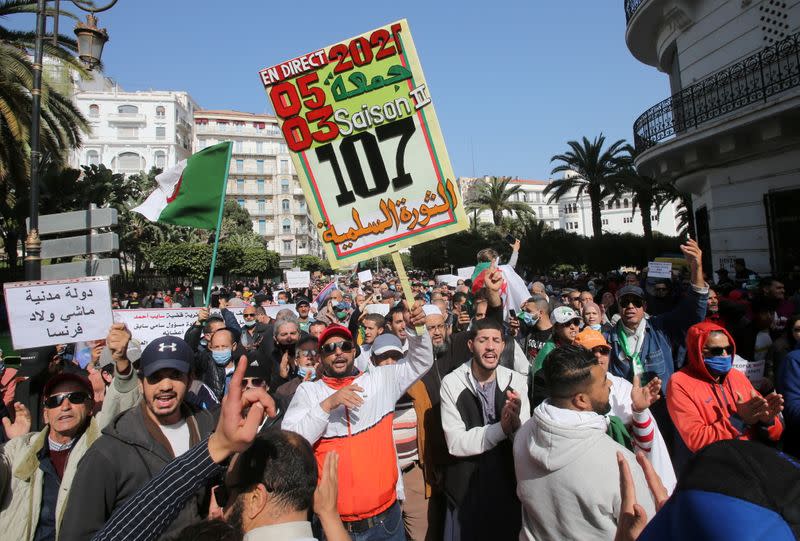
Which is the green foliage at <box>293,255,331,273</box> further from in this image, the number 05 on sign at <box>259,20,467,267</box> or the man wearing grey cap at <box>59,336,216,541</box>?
the man wearing grey cap at <box>59,336,216,541</box>

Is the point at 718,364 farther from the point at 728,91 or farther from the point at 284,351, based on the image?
the point at 728,91

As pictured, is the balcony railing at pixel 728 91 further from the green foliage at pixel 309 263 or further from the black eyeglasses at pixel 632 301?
the green foliage at pixel 309 263

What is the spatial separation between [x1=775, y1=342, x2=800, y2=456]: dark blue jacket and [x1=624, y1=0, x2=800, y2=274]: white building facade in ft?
27.0

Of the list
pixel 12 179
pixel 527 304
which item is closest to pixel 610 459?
pixel 527 304

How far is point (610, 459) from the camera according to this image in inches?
87.7

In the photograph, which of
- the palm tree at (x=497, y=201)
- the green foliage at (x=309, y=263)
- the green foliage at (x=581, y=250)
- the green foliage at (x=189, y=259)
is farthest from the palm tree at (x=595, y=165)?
the green foliage at (x=309, y=263)

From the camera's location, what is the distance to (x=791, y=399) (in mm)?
3420

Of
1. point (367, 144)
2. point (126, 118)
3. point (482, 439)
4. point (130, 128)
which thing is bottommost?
point (482, 439)

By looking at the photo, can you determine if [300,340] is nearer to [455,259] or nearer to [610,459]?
[610,459]

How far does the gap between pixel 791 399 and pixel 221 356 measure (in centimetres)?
451

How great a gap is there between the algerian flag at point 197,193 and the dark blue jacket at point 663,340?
427cm

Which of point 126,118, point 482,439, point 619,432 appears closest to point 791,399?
point 619,432

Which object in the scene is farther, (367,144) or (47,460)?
(367,144)

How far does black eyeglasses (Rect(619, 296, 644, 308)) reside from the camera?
454cm
